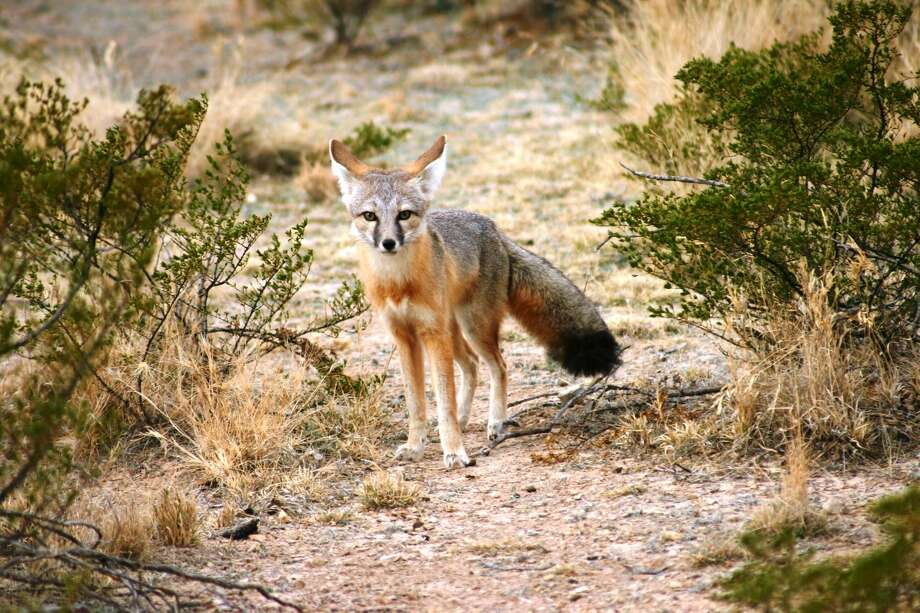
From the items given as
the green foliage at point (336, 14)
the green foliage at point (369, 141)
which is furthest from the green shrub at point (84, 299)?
the green foliage at point (336, 14)

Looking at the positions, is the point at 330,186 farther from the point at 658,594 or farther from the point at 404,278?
the point at 658,594

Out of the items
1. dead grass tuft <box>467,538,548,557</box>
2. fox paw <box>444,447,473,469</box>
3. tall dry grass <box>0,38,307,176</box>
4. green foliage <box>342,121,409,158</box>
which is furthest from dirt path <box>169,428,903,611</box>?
tall dry grass <box>0,38,307,176</box>

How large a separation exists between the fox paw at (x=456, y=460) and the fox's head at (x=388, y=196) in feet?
3.42

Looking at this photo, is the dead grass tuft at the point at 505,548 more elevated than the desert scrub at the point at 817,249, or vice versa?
the desert scrub at the point at 817,249

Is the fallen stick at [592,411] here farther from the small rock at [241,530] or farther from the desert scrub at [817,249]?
the small rock at [241,530]

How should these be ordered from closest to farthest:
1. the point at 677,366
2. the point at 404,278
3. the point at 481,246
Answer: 1. the point at 404,278
2. the point at 481,246
3. the point at 677,366

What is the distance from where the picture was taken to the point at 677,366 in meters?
6.41

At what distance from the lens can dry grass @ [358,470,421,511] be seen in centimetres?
491

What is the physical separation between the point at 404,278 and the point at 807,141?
6.92ft

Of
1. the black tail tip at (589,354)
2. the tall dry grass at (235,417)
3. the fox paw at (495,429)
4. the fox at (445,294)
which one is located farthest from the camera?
the fox paw at (495,429)

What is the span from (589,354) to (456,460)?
33.8 inches

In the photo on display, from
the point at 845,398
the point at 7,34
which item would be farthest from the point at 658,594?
the point at 7,34

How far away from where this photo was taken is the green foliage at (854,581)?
2.90 metres

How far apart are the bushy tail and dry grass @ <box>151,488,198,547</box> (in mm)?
2083
